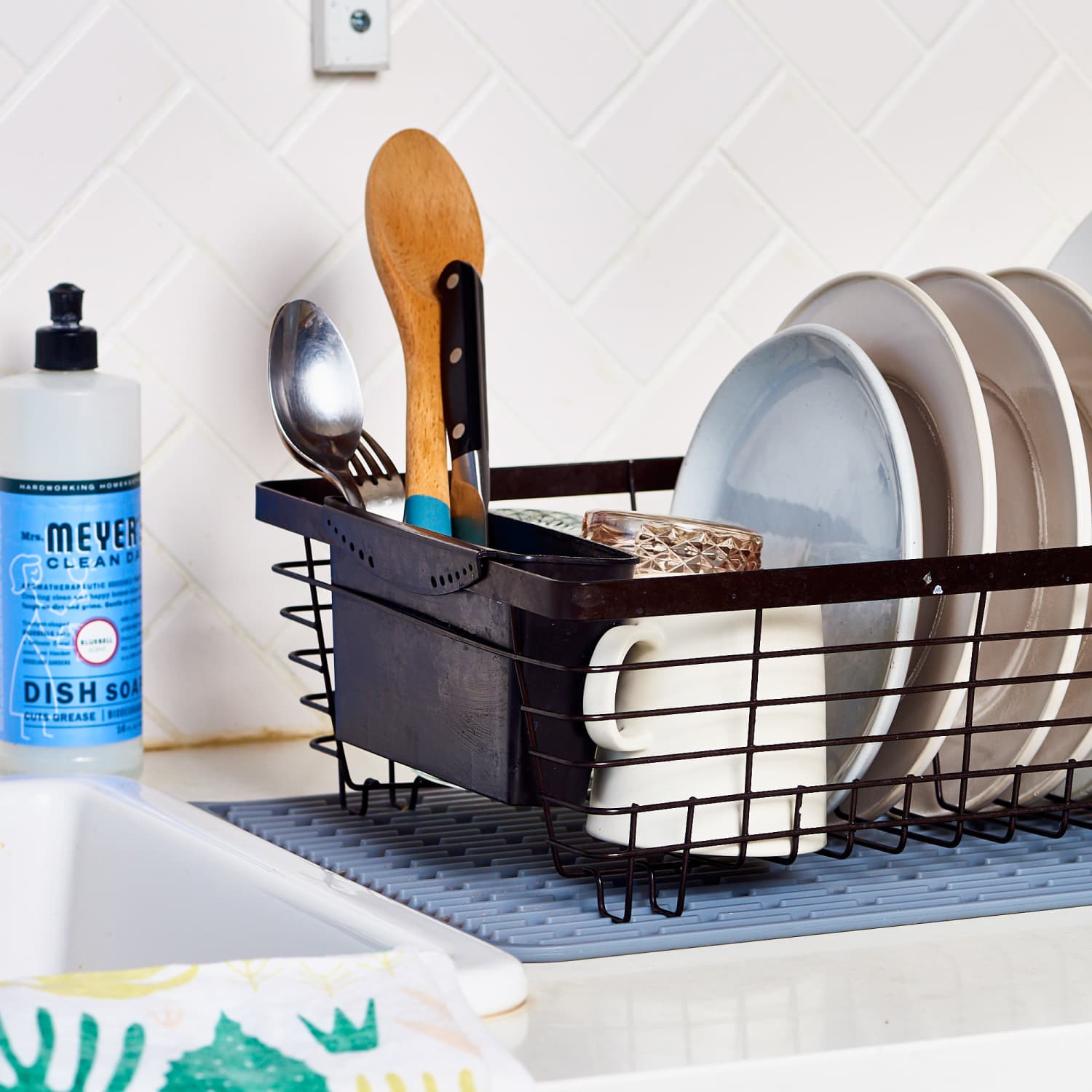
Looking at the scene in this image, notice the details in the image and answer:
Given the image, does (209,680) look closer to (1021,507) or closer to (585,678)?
(585,678)

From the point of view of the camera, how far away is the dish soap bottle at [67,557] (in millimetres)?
955

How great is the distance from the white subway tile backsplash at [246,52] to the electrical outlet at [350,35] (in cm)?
1

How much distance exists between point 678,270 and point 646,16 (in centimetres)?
18

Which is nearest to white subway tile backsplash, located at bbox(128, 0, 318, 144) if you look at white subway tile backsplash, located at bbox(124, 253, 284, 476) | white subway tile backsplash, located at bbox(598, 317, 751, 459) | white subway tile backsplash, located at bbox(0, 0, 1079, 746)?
white subway tile backsplash, located at bbox(0, 0, 1079, 746)

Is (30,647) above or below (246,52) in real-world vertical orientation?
below

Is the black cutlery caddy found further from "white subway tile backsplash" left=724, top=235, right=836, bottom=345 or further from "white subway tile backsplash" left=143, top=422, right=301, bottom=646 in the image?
"white subway tile backsplash" left=724, top=235, right=836, bottom=345

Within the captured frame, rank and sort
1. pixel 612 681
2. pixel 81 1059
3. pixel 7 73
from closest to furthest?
pixel 81 1059 < pixel 612 681 < pixel 7 73

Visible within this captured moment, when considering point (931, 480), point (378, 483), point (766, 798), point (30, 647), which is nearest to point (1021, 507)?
point (931, 480)

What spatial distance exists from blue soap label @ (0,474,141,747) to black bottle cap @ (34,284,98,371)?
72 mm

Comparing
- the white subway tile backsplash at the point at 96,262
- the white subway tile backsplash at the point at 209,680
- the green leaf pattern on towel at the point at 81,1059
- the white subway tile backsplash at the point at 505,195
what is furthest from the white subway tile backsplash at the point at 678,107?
the green leaf pattern on towel at the point at 81,1059

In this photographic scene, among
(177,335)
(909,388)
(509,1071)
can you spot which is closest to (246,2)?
(177,335)

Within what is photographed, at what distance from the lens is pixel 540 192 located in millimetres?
1197

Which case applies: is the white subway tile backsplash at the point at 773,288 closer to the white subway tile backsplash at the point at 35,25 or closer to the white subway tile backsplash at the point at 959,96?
the white subway tile backsplash at the point at 959,96

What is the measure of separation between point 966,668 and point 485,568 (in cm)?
30
